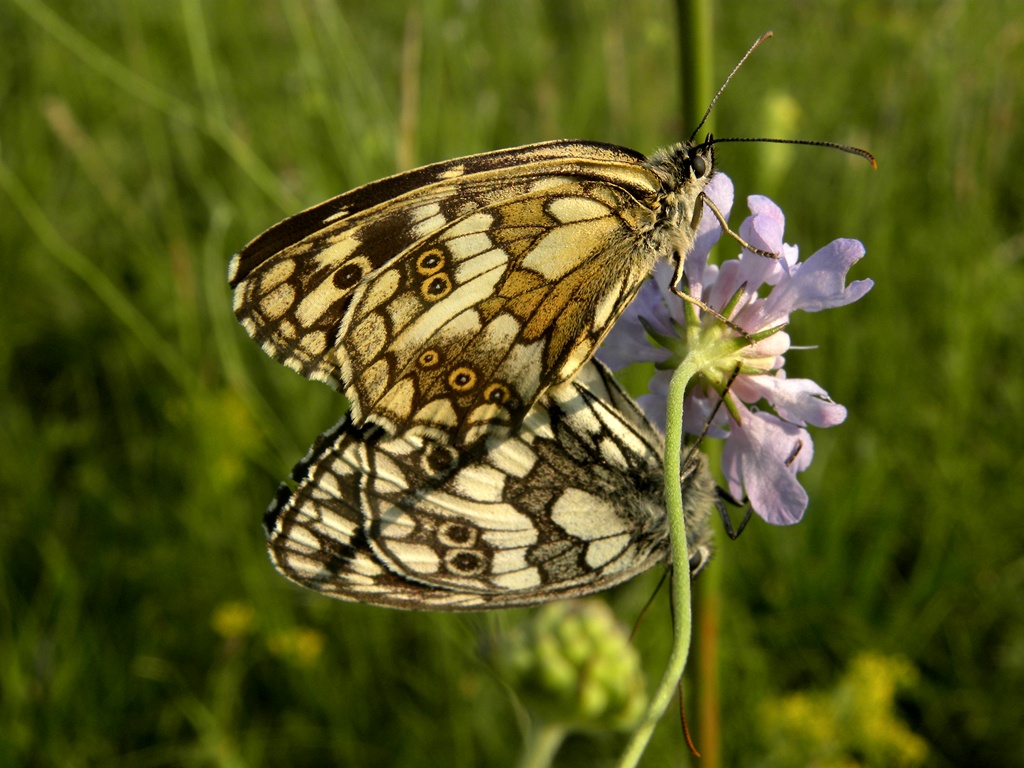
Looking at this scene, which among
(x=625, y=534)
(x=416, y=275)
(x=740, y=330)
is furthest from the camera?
(x=416, y=275)

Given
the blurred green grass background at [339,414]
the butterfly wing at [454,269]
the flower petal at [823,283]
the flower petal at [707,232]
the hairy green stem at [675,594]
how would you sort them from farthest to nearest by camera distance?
1. the blurred green grass background at [339,414]
2. the butterfly wing at [454,269]
3. the flower petal at [707,232]
4. the flower petal at [823,283]
5. the hairy green stem at [675,594]

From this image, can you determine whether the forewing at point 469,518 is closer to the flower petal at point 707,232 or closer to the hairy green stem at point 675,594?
the flower petal at point 707,232

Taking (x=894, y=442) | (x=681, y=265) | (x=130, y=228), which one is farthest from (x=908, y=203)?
(x=130, y=228)

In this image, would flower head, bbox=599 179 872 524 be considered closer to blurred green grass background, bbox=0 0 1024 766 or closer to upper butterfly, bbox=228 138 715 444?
upper butterfly, bbox=228 138 715 444

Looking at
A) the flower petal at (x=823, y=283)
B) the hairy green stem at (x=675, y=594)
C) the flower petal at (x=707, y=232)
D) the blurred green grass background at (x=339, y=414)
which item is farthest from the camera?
the blurred green grass background at (x=339, y=414)

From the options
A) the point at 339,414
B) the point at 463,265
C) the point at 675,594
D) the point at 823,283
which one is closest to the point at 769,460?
the point at 823,283

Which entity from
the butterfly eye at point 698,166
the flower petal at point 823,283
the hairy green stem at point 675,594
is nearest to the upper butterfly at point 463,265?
the butterfly eye at point 698,166

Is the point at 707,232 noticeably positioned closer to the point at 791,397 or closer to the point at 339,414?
the point at 791,397

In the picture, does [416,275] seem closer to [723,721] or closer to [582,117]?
[723,721]
